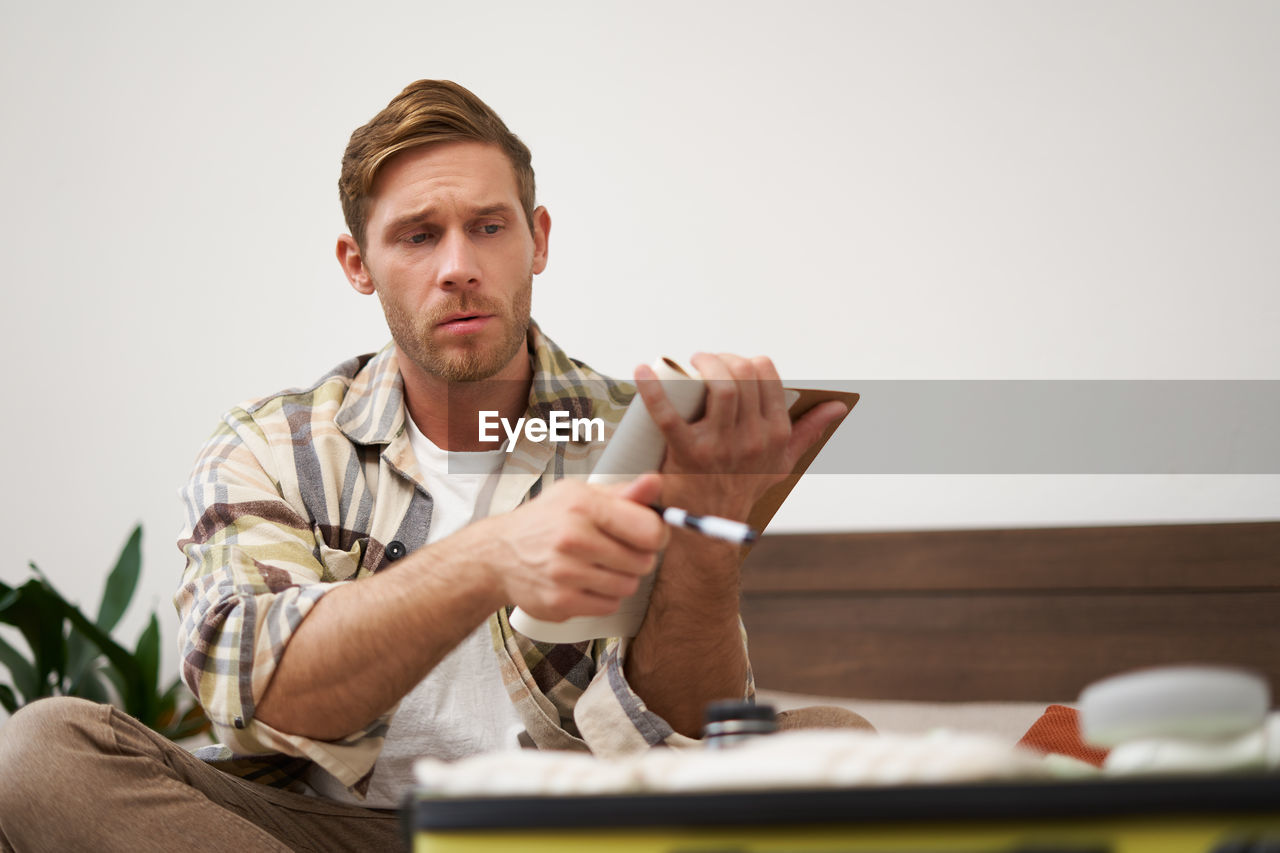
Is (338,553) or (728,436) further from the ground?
(728,436)

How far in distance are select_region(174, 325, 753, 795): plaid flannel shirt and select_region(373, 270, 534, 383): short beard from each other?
7 centimetres

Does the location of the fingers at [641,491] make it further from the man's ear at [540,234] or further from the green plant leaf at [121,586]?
the green plant leaf at [121,586]

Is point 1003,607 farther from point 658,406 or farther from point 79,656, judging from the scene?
point 79,656

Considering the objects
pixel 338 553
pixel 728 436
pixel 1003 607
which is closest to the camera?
pixel 728 436

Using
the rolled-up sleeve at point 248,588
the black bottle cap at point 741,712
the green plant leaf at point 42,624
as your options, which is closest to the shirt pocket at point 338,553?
the rolled-up sleeve at point 248,588

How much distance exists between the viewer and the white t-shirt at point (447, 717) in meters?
1.19

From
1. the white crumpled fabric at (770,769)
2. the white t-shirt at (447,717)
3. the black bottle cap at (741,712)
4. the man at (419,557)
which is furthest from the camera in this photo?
the white t-shirt at (447,717)

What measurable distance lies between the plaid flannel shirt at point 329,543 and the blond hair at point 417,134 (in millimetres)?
210

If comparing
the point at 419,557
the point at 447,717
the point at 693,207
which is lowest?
the point at 447,717

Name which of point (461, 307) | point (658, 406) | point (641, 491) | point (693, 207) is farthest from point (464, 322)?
point (693, 207)

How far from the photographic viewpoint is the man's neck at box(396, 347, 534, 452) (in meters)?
1.40

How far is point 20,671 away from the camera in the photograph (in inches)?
72.9

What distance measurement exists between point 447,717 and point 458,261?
54cm

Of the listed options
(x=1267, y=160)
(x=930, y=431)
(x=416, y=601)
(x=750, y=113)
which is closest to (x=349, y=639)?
(x=416, y=601)
